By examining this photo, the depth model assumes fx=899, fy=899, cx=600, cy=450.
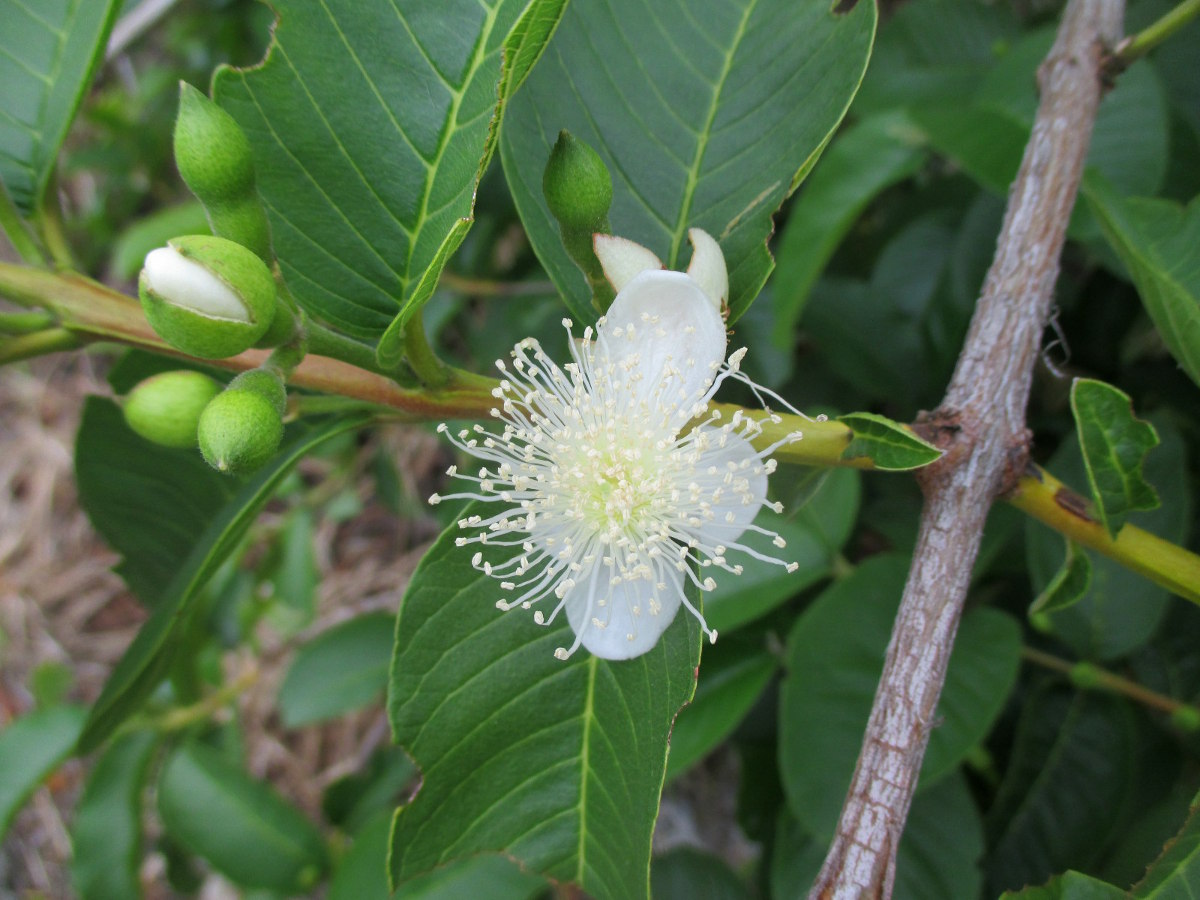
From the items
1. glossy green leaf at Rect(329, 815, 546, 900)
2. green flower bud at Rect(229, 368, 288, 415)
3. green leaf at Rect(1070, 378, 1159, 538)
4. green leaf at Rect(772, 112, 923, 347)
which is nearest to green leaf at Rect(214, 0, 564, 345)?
green flower bud at Rect(229, 368, 288, 415)

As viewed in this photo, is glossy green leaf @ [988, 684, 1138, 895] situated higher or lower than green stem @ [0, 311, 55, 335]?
lower

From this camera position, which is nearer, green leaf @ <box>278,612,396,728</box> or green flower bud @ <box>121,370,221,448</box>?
green flower bud @ <box>121,370,221,448</box>

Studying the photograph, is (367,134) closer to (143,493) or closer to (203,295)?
(203,295)

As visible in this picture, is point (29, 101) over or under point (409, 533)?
over

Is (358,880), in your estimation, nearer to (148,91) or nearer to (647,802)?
(647,802)

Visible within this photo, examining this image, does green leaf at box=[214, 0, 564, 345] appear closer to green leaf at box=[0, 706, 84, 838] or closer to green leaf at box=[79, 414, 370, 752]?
green leaf at box=[79, 414, 370, 752]

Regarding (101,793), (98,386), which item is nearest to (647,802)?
(101,793)

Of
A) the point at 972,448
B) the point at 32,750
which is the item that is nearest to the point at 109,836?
the point at 32,750
